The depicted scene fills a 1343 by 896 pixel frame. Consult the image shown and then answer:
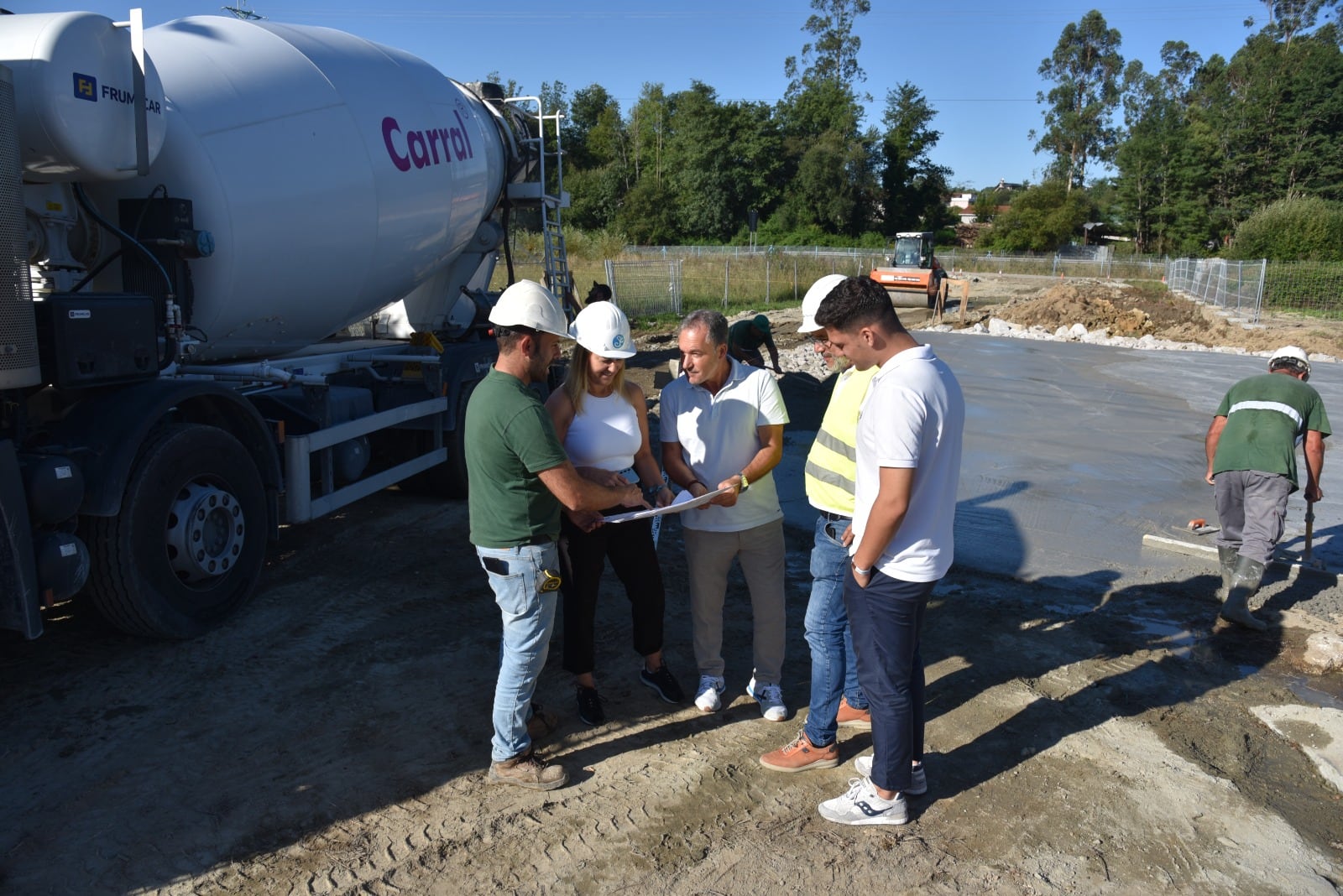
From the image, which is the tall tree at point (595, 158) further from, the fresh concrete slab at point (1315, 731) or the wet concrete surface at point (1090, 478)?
the fresh concrete slab at point (1315, 731)

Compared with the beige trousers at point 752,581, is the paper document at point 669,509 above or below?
above

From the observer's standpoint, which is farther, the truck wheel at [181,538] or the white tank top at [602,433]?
the truck wheel at [181,538]

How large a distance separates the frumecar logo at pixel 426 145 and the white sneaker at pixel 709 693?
437 centimetres

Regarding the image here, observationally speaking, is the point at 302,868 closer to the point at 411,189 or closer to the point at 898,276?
the point at 411,189

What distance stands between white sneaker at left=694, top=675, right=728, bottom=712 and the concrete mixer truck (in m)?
2.65

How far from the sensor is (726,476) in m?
4.11

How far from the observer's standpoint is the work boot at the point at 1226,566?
5.46 m

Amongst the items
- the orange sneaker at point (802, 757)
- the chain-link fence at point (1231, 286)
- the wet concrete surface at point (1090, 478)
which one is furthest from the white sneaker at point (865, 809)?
the chain-link fence at point (1231, 286)

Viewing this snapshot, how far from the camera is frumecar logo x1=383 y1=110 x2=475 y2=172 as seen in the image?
21.7 feet

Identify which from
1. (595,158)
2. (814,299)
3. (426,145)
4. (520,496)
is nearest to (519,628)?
(520,496)

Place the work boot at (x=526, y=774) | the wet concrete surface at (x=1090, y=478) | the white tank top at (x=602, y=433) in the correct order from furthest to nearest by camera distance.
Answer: the wet concrete surface at (x=1090, y=478)
the white tank top at (x=602, y=433)
the work boot at (x=526, y=774)

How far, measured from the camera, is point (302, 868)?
3092 mm

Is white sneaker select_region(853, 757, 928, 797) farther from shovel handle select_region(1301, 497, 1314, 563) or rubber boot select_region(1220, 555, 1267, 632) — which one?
shovel handle select_region(1301, 497, 1314, 563)

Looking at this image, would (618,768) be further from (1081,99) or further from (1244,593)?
(1081,99)
